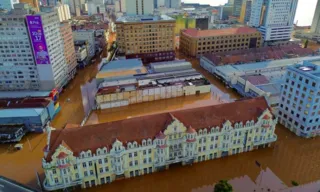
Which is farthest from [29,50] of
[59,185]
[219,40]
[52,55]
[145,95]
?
[219,40]

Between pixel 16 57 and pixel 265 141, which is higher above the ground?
pixel 16 57

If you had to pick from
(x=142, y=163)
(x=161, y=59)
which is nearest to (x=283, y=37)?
(x=161, y=59)

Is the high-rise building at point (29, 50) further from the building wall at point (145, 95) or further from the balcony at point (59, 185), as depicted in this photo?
the balcony at point (59, 185)

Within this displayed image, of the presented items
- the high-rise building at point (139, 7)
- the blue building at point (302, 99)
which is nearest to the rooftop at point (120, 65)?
the high-rise building at point (139, 7)

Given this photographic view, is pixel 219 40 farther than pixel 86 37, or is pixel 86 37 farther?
pixel 86 37

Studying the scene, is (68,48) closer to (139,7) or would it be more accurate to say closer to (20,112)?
(20,112)

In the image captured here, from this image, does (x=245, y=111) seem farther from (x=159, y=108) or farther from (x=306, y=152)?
(x=159, y=108)
